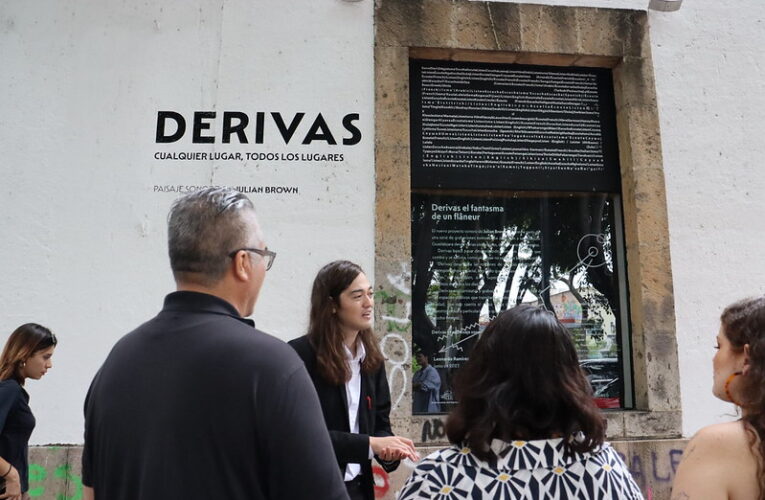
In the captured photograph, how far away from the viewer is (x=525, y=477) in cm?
154

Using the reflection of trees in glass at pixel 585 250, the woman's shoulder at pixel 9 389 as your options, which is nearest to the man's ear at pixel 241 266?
the woman's shoulder at pixel 9 389

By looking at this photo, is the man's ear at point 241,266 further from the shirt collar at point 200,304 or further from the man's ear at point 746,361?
the man's ear at point 746,361

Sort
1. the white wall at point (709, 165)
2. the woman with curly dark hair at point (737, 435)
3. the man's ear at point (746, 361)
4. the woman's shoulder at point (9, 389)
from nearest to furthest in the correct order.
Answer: the woman with curly dark hair at point (737, 435) < the man's ear at point (746, 361) < the woman's shoulder at point (9, 389) < the white wall at point (709, 165)

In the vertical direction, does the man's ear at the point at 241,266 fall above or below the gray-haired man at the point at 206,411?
above

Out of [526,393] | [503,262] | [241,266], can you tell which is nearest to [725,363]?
[526,393]

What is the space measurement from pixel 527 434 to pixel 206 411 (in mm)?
742

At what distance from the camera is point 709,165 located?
18.4 feet

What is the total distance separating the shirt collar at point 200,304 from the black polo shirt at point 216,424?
52 millimetres

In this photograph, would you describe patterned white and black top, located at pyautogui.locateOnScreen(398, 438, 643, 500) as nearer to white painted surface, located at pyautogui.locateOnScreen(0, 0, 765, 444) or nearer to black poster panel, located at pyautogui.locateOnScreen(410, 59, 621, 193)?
white painted surface, located at pyautogui.locateOnScreen(0, 0, 765, 444)

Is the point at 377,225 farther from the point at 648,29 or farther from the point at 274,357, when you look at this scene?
the point at 274,357

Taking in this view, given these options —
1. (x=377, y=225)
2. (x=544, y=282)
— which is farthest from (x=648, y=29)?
(x=377, y=225)

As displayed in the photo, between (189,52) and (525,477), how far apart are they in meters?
4.74

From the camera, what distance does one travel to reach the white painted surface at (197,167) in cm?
494

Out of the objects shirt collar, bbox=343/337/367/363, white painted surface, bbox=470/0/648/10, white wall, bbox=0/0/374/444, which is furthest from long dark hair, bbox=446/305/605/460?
white painted surface, bbox=470/0/648/10
